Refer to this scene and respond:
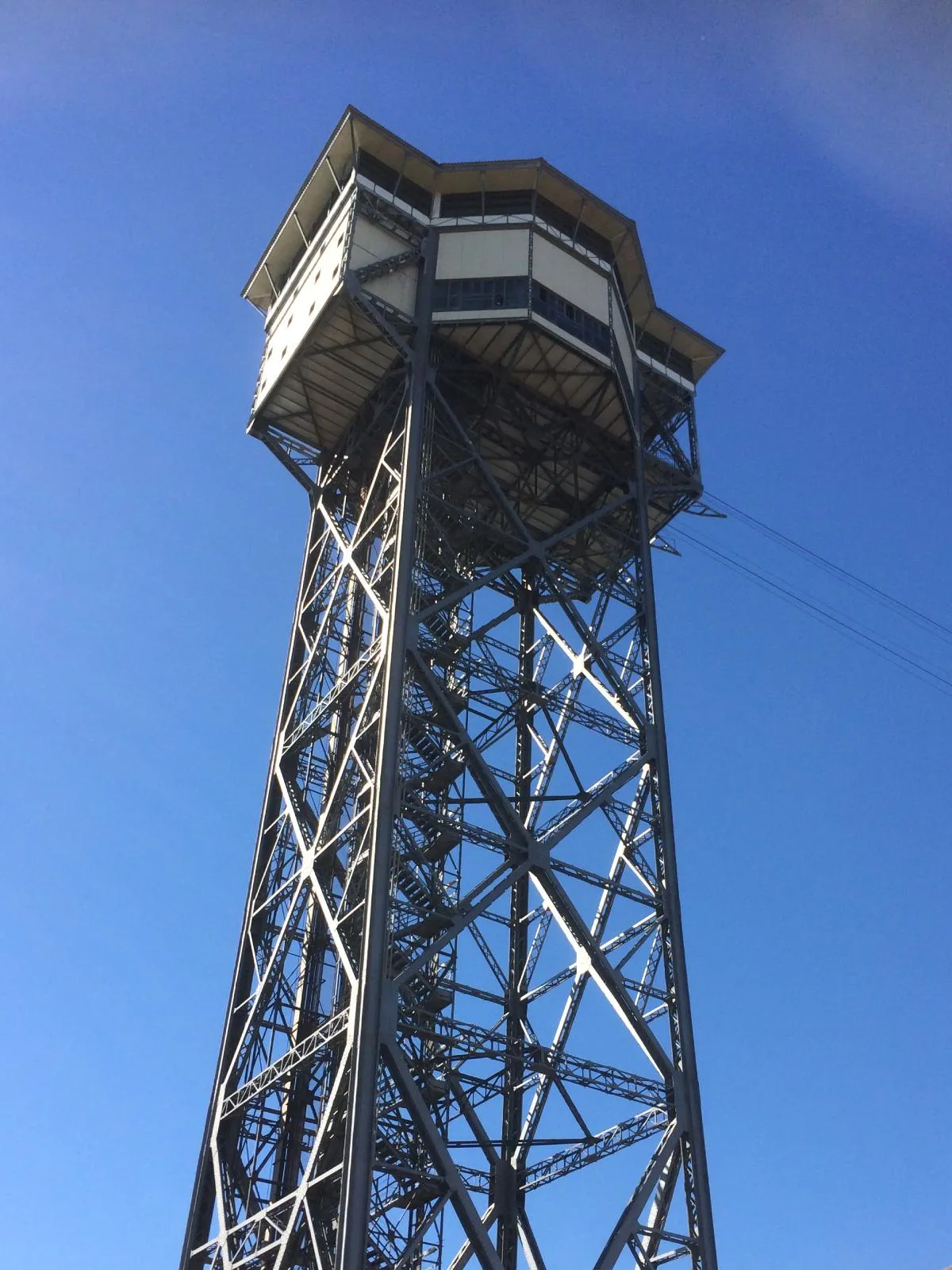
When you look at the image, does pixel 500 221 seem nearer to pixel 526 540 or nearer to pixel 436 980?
pixel 526 540

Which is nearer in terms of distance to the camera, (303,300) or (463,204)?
(303,300)

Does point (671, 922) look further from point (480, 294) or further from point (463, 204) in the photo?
point (463, 204)

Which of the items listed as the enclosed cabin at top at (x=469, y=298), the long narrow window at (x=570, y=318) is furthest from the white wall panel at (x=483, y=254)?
the long narrow window at (x=570, y=318)

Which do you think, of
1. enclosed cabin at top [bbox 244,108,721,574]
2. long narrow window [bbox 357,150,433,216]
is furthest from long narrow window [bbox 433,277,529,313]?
long narrow window [bbox 357,150,433,216]

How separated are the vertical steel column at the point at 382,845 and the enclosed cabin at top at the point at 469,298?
853mm

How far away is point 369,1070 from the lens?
20984mm

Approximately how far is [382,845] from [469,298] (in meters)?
13.2

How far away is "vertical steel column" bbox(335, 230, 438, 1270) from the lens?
783 inches

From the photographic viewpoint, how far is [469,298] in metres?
30.2

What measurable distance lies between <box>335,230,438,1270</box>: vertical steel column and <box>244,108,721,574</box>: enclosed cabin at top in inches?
33.6

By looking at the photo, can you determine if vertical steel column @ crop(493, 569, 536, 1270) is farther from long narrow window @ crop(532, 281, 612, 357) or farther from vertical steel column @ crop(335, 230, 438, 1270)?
long narrow window @ crop(532, 281, 612, 357)

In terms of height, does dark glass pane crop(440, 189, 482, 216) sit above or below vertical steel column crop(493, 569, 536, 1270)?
above

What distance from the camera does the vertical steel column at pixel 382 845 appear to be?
1989cm

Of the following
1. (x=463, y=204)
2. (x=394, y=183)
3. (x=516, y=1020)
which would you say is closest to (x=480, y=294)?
(x=463, y=204)
